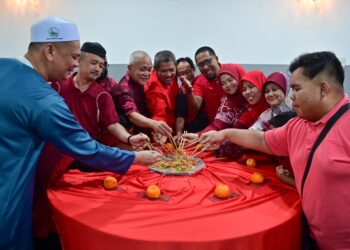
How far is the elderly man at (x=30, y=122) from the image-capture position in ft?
3.63

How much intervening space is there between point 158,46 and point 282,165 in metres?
3.07

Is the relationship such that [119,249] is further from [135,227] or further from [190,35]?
[190,35]

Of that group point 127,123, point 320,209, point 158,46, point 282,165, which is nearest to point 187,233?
point 320,209

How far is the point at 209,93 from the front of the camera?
2783 mm

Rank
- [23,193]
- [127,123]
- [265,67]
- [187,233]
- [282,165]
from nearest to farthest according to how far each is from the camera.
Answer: [187,233] → [23,193] → [282,165] → [127,123] → [265,67]

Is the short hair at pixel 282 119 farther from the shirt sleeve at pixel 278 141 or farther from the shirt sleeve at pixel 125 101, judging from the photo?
the shirt sleeve at pixel 125 101

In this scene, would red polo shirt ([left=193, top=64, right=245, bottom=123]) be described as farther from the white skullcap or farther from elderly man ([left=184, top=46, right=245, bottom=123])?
the white skullcap

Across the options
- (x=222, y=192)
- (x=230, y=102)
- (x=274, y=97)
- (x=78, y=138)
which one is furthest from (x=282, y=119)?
(x=78, y=138)

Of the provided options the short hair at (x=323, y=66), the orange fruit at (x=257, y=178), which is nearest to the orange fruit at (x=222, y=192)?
the orange fruit at (x=257, y=178)

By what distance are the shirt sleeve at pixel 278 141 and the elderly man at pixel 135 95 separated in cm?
88

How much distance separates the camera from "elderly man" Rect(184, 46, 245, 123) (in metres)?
2.65

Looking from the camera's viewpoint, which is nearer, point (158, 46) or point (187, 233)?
point (187, 233)

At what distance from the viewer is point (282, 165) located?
1621 mm

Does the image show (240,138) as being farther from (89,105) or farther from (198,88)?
(198,88)
